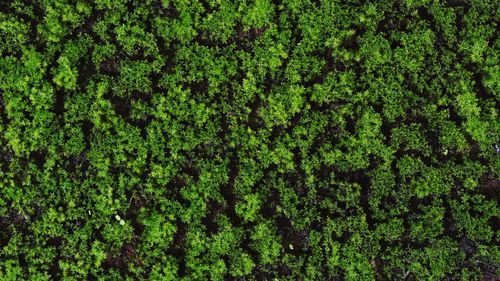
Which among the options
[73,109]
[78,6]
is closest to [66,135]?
[73,109]

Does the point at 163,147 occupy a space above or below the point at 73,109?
below

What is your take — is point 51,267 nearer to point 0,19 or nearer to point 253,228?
point 253,228

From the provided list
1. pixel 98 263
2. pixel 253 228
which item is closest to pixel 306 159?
pixel 253 228

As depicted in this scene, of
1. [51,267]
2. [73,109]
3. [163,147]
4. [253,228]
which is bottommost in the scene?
[51,267]

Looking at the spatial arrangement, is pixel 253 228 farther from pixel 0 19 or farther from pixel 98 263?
pixel 0 19

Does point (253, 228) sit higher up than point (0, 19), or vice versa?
point (0, 19)

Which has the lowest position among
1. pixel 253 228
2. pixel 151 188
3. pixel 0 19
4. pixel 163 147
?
pixel 253 228
